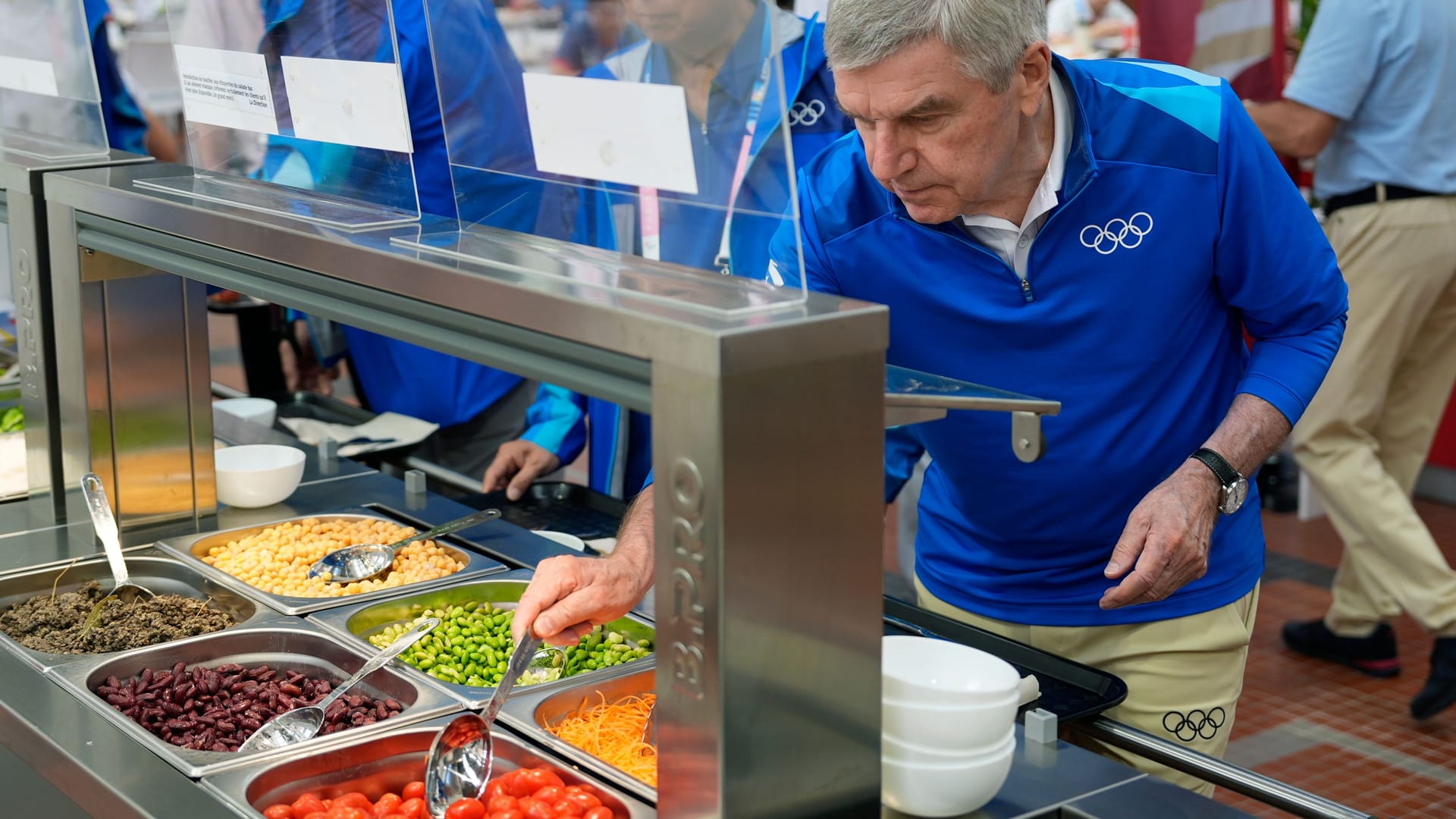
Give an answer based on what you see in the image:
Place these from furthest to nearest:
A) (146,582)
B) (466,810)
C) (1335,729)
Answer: (1335,729) < (146,582) < (466,810)

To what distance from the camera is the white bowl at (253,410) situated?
3166 millimetres

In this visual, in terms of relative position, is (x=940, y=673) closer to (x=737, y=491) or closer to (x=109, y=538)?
(x=737, y=491)

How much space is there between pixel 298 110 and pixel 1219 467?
1.32m

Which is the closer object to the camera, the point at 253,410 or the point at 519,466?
the point at 519,466

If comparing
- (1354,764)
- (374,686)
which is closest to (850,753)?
(374,686)

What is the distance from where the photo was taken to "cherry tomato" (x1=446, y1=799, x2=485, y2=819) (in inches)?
58.3

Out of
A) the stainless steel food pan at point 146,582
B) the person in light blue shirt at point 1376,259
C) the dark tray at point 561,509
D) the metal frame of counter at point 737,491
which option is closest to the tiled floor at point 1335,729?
the person in light blue shirt at point 1376,259

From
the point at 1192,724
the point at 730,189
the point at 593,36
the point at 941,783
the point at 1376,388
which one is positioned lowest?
the point at 1376,388

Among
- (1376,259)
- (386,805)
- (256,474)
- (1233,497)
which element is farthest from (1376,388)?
(386,805)

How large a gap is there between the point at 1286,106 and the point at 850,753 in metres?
3.58

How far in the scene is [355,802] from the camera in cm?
158

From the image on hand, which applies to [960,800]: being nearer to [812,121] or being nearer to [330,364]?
[812,121]

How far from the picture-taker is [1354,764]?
11.9ft

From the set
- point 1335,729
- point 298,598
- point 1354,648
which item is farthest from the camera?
point 1354,648
